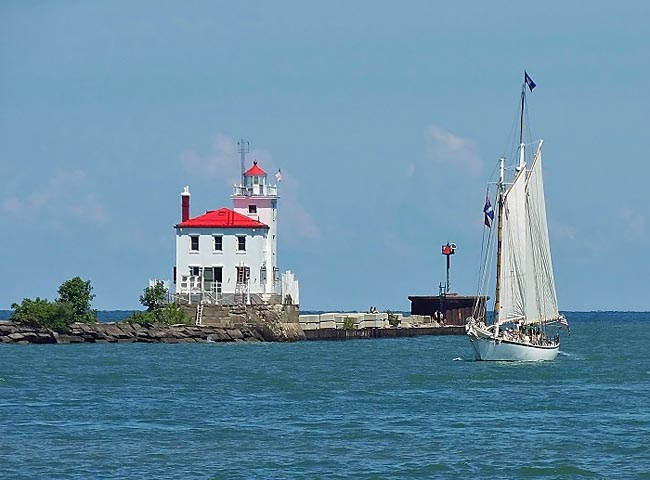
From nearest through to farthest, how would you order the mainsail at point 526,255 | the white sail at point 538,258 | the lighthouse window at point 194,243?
1. the mainsail at point 526,255
2. the white sail at point 538,258
3. the lighthouse window at point 194,243

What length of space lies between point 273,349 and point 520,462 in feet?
160

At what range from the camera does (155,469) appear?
116 ft

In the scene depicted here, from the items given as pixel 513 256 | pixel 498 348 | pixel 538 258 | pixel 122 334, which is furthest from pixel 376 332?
pixel 498 348

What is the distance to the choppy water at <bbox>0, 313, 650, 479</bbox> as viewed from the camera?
36.1 m

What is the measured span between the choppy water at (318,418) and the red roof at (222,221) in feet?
61.1

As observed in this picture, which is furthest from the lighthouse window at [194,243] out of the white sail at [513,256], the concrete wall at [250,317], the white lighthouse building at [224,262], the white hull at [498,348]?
the white hull at [498,348]

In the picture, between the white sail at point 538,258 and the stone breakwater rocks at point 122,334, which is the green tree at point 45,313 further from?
the white sail at point 538,258

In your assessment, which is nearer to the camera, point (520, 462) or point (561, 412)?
point (520, 462)

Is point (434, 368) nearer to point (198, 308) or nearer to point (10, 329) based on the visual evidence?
point (198, 308)

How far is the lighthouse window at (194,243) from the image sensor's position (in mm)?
92938

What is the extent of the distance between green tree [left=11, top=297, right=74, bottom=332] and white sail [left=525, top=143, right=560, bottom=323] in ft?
92.2

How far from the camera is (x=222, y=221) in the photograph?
93.0 m

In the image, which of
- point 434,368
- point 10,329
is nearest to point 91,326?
point 10,329

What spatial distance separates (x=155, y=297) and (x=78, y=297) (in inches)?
182
